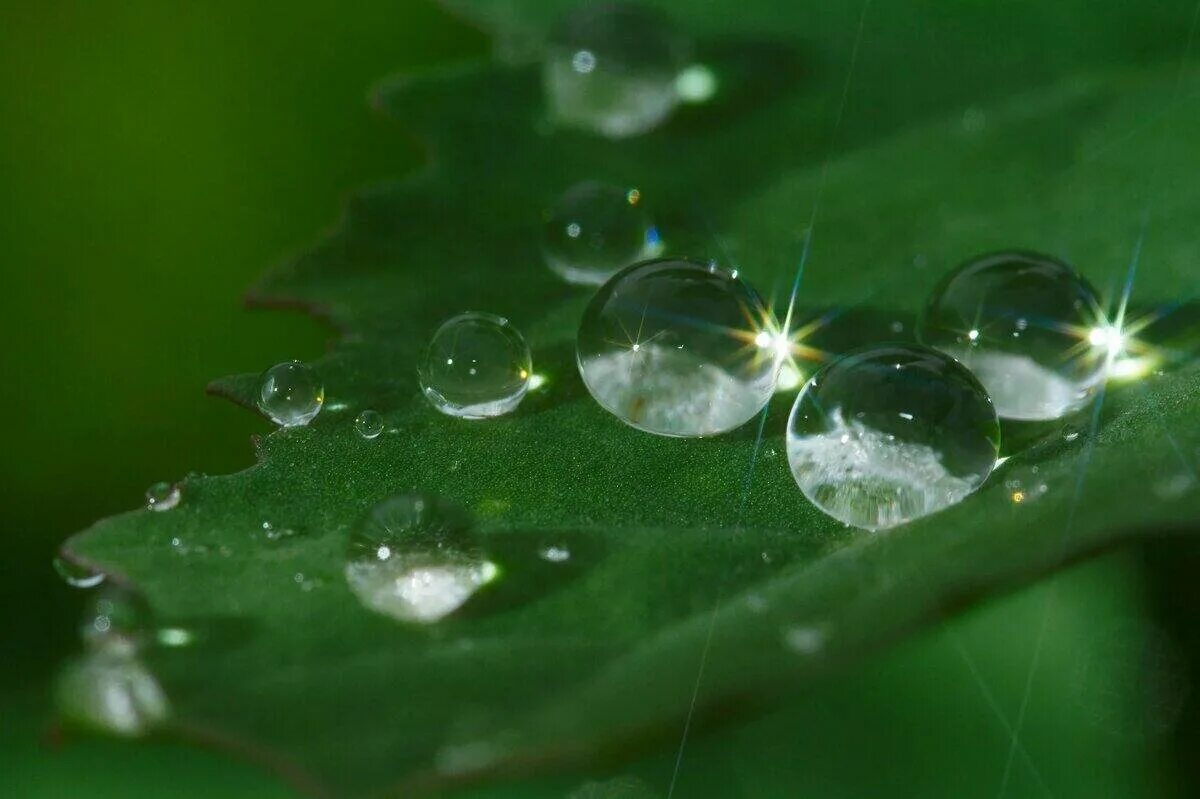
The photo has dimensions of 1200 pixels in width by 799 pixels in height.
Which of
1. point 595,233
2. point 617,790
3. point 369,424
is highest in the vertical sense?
point 595,233

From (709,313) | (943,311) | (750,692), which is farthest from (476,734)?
(943,311)

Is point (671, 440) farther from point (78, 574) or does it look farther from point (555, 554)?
point (78, 574)

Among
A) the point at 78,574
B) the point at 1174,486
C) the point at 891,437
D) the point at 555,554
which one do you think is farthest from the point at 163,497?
the point at 1174,486

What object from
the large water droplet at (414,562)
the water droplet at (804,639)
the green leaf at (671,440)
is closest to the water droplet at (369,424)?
the green leaf at (671,440)

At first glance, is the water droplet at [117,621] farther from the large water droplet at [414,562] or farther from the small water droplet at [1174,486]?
the small water droplet at [1174,486]

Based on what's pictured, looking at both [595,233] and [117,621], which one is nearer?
[117,621]

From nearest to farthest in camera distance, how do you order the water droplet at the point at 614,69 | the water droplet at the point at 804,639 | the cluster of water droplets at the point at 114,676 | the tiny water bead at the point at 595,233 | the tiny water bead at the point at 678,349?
the water droplet at the point at 804,639, the cluster of water droplets at the point at 114,676, the tiny water bead at the point at 678,349, the tiny water bead at the point at 595,233, the water droplet at the point at 614,69
